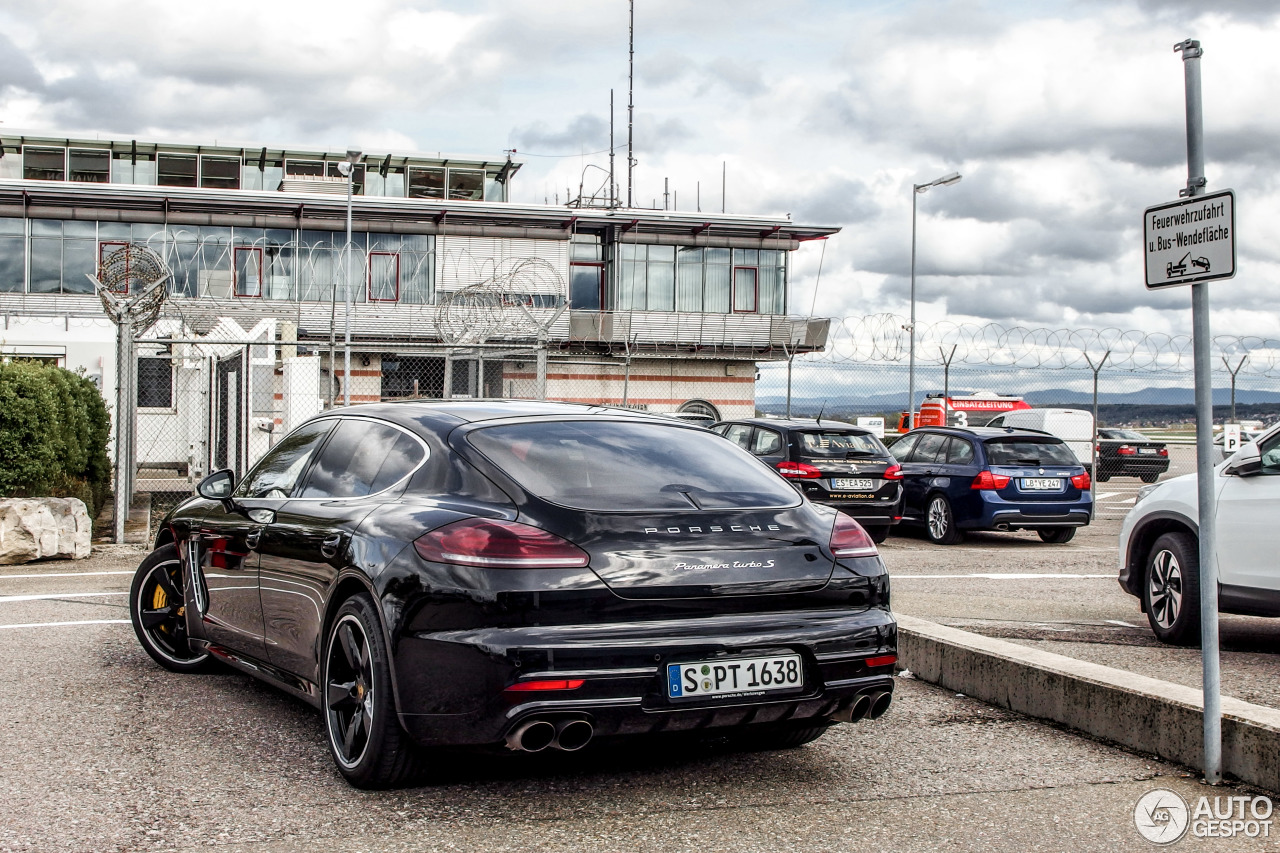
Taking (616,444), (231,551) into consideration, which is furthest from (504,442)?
(231,551)

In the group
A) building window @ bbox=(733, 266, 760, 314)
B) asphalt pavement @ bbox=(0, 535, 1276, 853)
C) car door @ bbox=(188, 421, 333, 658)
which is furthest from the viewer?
building window @ bbox=(733, 266, 760, 314)

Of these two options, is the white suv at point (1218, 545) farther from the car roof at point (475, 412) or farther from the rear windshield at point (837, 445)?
the rear windshield at point (837, 445)

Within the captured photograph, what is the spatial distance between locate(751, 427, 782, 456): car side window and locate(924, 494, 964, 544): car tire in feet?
8.47

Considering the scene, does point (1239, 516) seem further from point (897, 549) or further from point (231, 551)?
point (897, 549)

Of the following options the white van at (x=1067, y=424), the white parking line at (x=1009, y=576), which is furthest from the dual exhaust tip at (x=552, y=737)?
the white van at (x=1067, y=424)

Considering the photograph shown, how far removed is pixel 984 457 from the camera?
52.5 ft

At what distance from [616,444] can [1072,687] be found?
2.33 metres

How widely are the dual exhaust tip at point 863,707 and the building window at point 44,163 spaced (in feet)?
164

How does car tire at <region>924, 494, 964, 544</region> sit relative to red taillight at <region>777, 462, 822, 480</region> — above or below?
below

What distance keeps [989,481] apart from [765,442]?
9.46 ft

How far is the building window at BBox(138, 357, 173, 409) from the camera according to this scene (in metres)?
26.6

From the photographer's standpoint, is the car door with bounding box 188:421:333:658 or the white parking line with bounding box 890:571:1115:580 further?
the white parking line with bounding box 890:571:1115:580

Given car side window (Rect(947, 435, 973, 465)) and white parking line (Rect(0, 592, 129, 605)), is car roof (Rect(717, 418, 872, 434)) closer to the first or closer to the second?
car side window (Rect(947, 435, 973, 465))

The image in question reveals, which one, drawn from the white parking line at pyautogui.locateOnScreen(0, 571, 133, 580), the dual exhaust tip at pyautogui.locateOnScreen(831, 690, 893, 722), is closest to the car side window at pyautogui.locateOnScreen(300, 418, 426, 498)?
the dual exhaust tip at pyautogui.locateOnScreen(831, 690, 893, 722)
